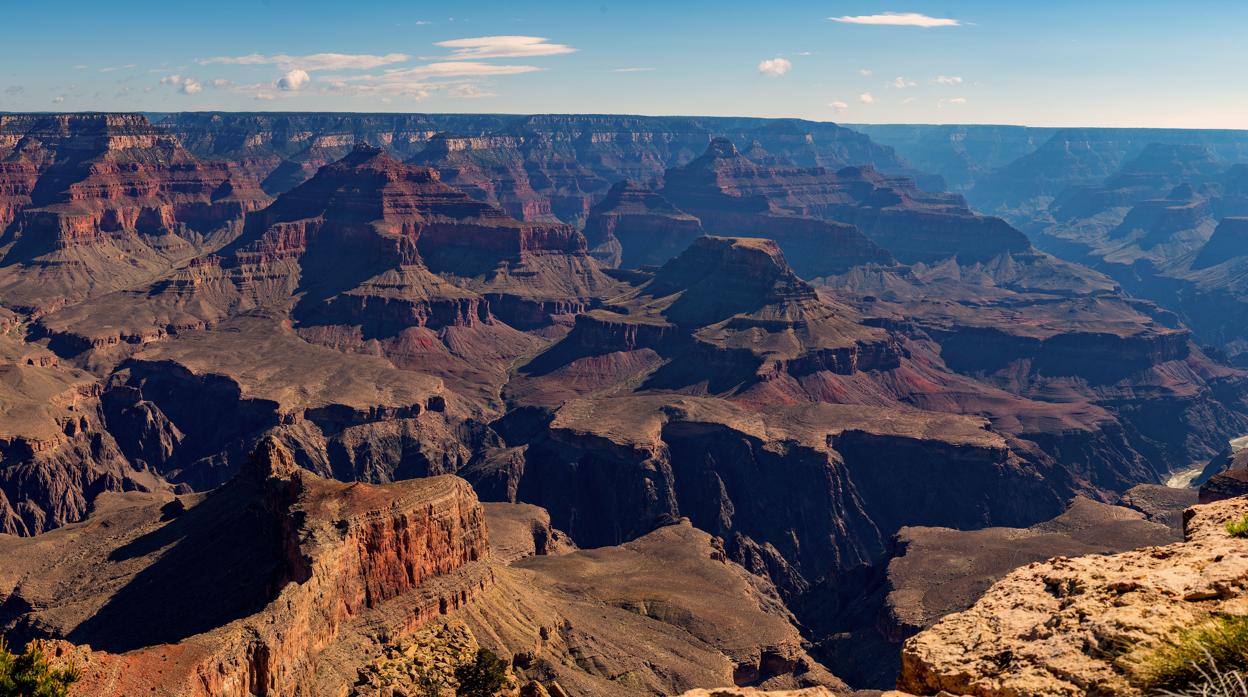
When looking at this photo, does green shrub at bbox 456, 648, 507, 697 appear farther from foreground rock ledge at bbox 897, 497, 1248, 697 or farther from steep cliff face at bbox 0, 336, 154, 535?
steep cliff face at bbox 0, 336, 154, 535

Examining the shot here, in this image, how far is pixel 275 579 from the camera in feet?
263

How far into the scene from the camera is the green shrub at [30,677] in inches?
1813

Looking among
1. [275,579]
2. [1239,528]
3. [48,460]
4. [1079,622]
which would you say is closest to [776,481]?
[275,579]

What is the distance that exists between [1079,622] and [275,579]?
70.0m

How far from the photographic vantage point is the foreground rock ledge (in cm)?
2080

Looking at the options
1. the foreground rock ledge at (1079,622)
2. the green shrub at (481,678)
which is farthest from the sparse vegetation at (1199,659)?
the green shrub at (481,678)

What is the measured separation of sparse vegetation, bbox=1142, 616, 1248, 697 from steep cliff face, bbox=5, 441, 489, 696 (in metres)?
54.6

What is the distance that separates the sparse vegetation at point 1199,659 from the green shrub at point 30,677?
155ft

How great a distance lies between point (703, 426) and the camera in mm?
186000

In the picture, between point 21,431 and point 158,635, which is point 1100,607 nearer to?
point 158,635

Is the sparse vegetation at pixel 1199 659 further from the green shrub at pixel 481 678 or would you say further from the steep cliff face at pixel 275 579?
the steep cliff face at pixel 275 579

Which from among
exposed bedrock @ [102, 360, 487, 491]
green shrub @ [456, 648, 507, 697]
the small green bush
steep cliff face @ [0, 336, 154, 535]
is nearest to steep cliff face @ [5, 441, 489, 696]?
green shrub @ [456, 648, 507, 697]

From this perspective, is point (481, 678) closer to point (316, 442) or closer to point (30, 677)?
point (30, 677)

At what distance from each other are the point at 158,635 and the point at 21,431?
361 feet
